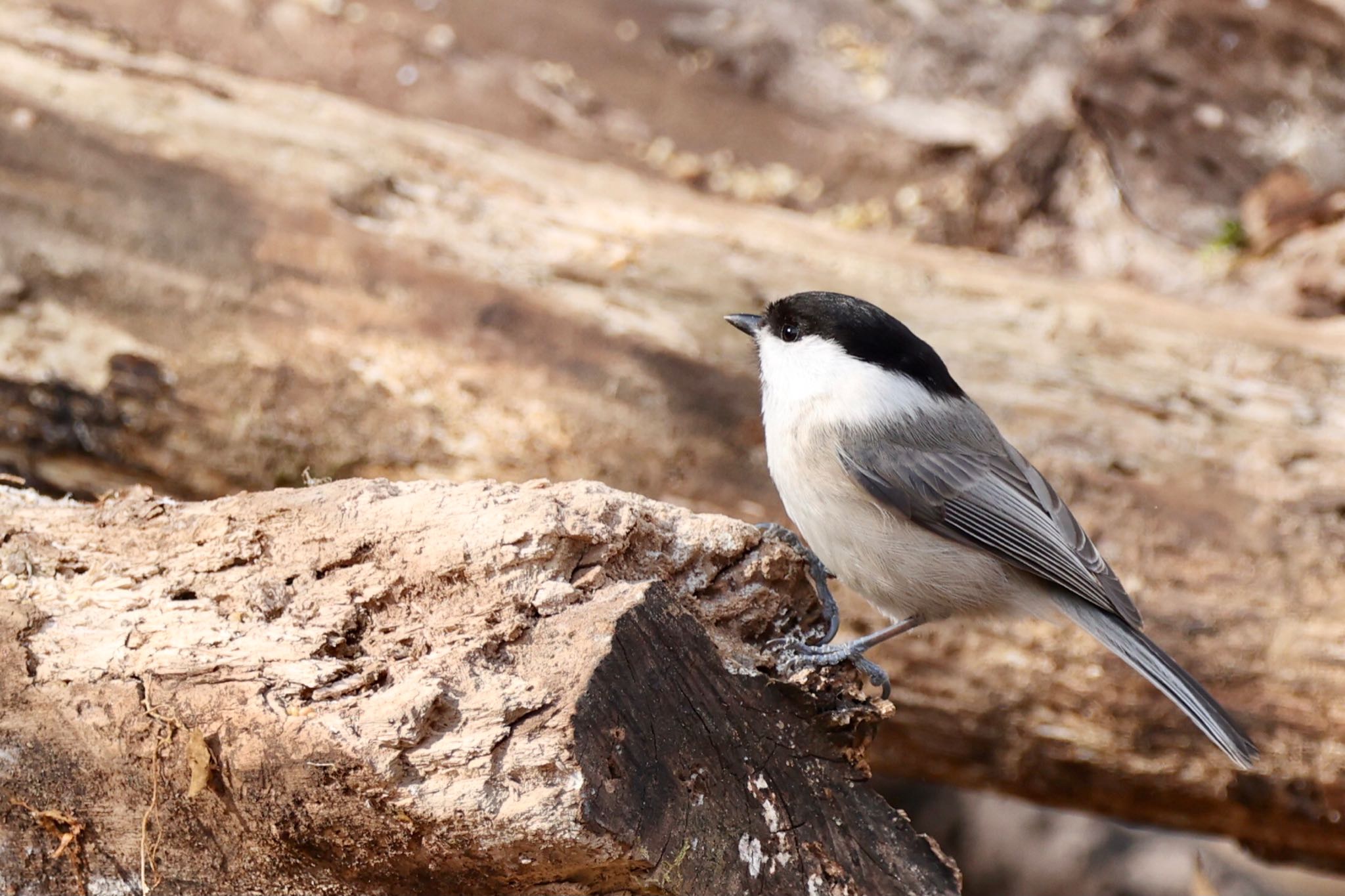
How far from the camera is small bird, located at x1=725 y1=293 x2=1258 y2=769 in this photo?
2.69m

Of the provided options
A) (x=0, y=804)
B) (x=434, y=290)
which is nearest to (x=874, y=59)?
(x=434, y=290)

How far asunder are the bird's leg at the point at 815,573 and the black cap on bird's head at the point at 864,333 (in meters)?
0.50

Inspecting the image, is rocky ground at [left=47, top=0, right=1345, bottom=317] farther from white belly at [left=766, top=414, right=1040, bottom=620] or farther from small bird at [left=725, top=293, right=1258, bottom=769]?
white belly at [left=766, top=414, right=1040, bottom=620]

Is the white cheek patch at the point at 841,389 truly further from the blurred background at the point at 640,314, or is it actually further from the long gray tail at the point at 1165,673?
the blurred background at the point at 640,314

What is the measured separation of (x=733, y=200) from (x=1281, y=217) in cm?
249

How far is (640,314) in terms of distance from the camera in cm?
376

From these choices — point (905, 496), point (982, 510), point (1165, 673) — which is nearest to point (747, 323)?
point (905, 496)

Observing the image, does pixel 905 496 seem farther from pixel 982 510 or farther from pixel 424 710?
pixel 424 710

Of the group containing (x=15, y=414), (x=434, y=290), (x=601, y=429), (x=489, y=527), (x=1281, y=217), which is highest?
(x=1281, y=217)

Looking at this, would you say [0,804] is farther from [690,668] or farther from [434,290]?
[434,290]

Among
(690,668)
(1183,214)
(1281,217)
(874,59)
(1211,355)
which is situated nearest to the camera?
(690,668)

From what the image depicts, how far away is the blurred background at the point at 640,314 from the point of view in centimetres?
348

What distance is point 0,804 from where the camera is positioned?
79.3 inches

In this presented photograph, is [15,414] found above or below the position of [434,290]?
below
